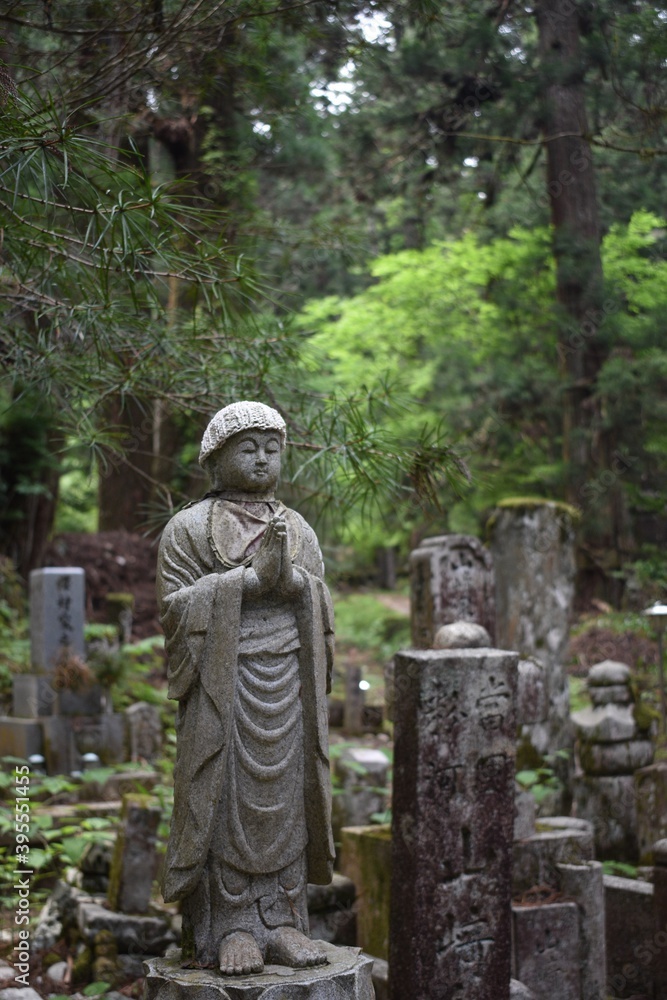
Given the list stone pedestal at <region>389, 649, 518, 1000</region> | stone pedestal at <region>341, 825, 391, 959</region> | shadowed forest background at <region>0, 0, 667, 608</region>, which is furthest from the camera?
shadowed forest background at <region>0, 0, 667, 608</region>

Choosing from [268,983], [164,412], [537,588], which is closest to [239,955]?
[268,983]

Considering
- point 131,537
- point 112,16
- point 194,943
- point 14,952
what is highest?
point 112,16

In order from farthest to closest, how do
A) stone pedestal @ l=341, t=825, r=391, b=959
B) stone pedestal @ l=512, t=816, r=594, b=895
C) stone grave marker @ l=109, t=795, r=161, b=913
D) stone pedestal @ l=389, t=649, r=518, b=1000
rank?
stone pedestal @ l=512, t=816, r=594, b=895 → stone grave marker @ l=109, t=795, r=161, b=913 → stone pedestal @ l=341, t=825, r=391, b=959 → stone pedestal @ l=389, t=649, r=518, b=1000

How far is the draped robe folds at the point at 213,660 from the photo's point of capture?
3.92 m

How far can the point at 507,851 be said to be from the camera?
5188 mm

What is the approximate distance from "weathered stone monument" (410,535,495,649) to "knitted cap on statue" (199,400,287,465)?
10.5ft

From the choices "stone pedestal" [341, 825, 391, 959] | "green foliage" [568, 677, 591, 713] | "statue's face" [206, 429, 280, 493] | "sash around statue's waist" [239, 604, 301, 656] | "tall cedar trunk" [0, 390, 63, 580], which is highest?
"tall cedar trunk" [0, 390, 63, 580]

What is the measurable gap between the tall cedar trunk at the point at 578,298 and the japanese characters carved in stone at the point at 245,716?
10.6 m

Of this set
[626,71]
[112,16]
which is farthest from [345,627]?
[112,16]

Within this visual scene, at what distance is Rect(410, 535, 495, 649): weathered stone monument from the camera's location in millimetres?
7230

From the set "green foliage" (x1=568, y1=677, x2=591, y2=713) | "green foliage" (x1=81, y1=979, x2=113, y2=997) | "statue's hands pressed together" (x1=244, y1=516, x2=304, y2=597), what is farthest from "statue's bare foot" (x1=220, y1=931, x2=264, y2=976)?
"green foliage" (x1=568, y1=677, x2=591, y2=713)

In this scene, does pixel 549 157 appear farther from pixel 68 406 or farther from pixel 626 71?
pixel 68 406

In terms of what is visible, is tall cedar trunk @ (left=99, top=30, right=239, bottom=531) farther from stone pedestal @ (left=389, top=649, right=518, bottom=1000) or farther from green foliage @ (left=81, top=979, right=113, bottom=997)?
green foliage @ (left=81, top=979, right=113, bottom=997)

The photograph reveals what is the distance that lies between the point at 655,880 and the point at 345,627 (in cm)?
1564
